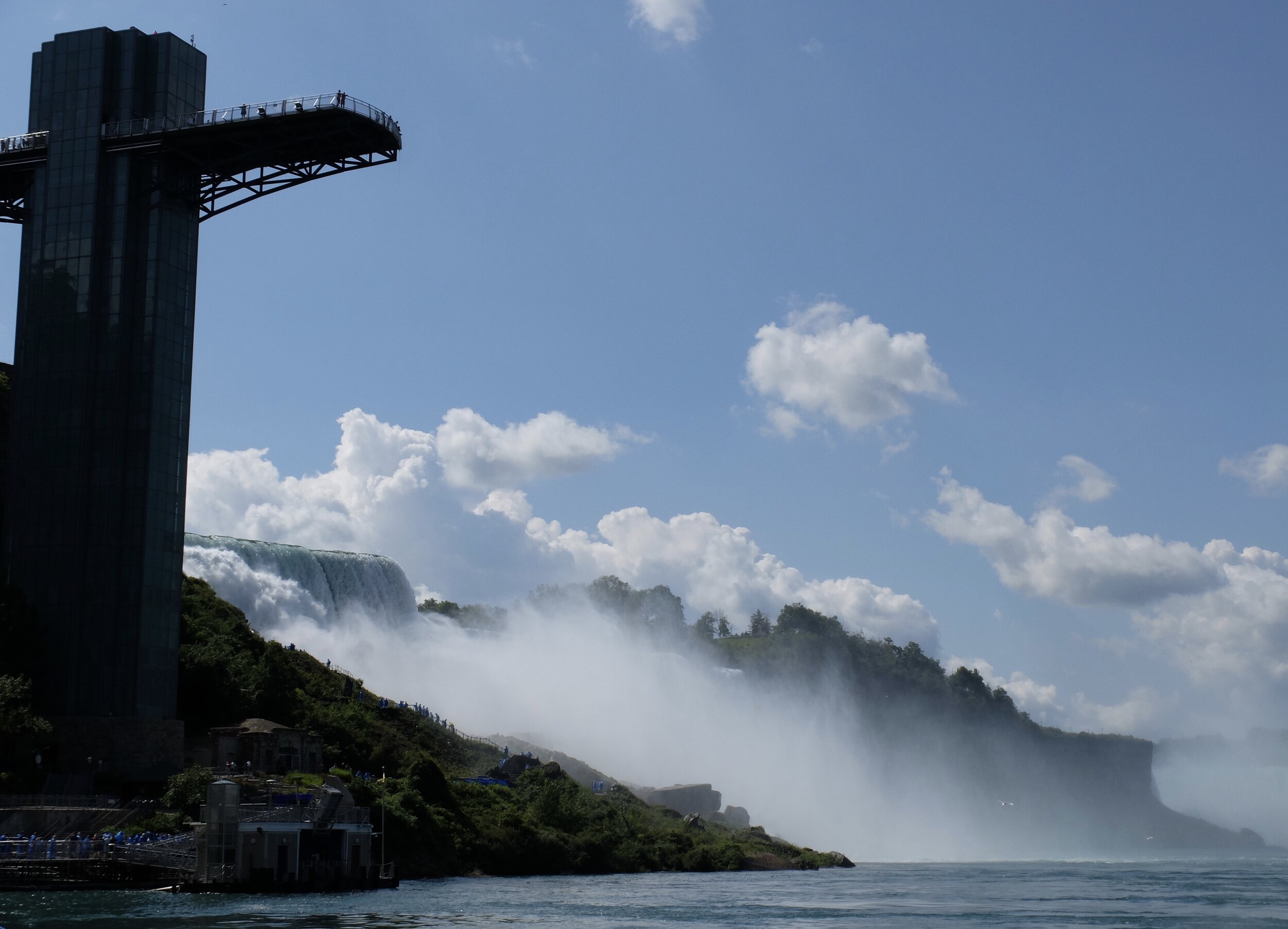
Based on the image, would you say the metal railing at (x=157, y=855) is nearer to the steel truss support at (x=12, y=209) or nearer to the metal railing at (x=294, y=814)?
the metal railing at (x=294, y=814)

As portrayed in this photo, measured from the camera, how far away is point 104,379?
249 ft

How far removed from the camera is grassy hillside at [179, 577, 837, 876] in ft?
250

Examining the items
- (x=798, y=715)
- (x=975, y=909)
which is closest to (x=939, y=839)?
(x=798, y=715)

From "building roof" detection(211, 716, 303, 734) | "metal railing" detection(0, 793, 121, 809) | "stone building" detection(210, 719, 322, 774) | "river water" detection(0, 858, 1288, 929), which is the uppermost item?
"building roof" detection(211, 716, 303, 734)

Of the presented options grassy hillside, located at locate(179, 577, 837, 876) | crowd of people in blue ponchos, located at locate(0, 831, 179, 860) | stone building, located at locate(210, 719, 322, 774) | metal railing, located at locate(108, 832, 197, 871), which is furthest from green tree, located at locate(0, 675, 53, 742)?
metal railing, located at locate(108, 832, 197, 871)

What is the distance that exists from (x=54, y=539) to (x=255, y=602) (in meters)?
34.3

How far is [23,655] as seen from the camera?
232ft

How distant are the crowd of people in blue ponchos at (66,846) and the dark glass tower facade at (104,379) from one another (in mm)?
14963

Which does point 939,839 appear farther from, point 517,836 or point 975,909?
point 975,909

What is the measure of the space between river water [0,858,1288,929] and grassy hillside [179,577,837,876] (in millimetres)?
3982

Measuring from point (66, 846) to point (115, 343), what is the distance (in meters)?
30.0

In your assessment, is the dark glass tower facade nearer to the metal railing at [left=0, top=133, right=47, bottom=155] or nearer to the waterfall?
the metal railing at [left=0, top=133, right=47, bottom=155]

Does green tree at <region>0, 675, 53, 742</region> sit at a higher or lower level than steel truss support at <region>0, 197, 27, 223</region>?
lower

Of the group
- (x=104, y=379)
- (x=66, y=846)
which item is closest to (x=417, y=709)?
(x=104, y=379)
